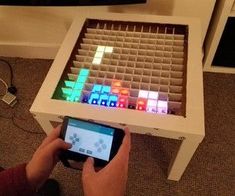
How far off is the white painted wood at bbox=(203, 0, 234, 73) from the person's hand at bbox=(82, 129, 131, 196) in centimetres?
75

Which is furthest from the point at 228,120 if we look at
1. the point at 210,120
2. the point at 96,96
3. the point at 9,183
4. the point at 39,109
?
the point at 9,183

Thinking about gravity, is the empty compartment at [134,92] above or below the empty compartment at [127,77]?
below

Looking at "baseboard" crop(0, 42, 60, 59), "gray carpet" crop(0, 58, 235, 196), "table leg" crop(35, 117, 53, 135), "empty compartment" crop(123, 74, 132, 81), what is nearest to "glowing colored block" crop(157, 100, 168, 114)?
"empty compartment" crop(123, 74, 132, 81)

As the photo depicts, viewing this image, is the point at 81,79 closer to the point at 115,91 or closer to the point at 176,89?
the point at 115,91

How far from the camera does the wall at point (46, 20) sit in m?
1.12

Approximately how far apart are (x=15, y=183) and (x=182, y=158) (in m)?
0.49

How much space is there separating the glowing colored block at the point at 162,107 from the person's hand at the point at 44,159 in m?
0.26

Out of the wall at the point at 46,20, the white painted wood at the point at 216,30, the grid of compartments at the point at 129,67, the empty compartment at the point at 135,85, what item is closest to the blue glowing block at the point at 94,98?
the grid of compartments at the point at 129,67

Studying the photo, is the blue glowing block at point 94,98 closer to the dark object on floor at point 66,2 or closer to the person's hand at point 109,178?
the person's hand at point 109,178

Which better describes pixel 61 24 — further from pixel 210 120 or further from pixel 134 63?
pixel 210 120

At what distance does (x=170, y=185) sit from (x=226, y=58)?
671 mm

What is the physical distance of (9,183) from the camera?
624 mm

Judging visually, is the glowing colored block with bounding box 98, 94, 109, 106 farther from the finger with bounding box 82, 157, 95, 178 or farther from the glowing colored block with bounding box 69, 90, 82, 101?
the finger with bounding box 82, 157, 95, 178

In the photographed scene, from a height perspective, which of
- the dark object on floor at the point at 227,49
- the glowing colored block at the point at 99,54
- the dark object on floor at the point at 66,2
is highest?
the dark object on floor at the point at 66,2
